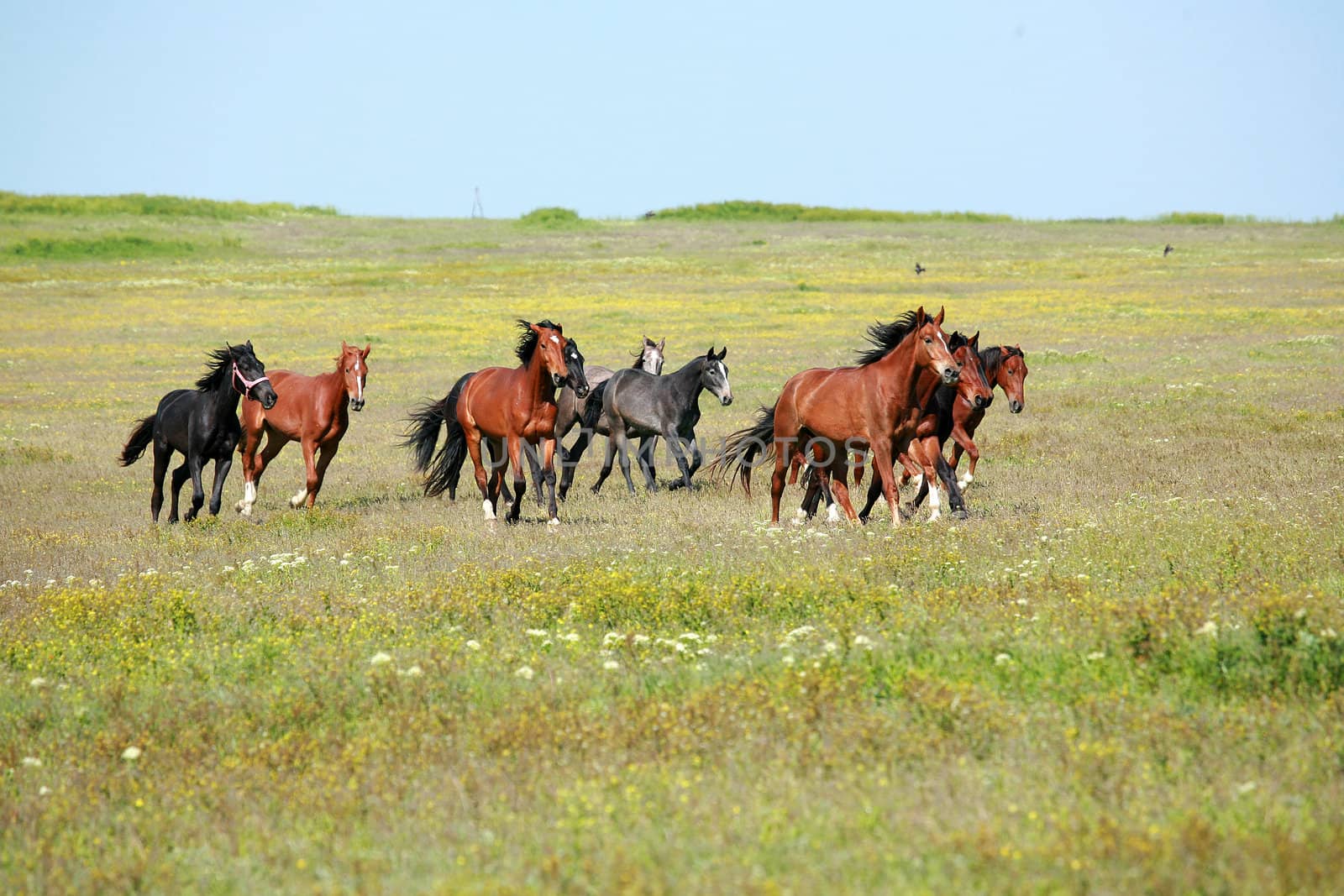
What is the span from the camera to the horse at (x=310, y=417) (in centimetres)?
1489

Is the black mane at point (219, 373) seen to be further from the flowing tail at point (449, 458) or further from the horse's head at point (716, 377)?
the horse's head at point (716, 377)

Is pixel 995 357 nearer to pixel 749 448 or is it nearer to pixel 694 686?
pixel 749 448

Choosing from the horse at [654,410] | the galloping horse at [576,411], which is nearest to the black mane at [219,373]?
the galloping horse at [576,411]

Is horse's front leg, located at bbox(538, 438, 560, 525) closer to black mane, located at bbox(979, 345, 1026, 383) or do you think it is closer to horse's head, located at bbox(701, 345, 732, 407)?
horse's head, located at bbox(701, 345, 732, 407)

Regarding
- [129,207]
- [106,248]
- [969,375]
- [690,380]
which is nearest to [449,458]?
[690,380]

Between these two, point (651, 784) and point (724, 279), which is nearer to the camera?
point (651, 784)

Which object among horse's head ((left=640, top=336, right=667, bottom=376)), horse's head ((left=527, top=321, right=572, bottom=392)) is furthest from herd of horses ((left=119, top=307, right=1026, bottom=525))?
horse's head ((left=640, top=336, right=667, bottom=376))

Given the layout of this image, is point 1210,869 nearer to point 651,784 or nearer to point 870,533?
point 651,784

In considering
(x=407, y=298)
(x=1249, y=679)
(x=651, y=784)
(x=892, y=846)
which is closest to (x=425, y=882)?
(x=651, y=784)

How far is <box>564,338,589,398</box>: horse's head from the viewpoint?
13008 mm

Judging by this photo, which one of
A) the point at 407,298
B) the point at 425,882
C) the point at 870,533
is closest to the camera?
the point at 425,882

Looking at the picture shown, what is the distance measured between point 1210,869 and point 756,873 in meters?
1.43

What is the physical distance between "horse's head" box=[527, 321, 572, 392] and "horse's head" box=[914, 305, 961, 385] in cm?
338

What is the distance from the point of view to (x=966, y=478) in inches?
570
